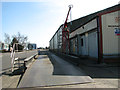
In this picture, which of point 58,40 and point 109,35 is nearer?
point 109,35

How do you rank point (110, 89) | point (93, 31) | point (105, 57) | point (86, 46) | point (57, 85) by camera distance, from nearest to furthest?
1. point (110, 89)
2. point (57, 85)
3. point (105, 57)
4. point (93, 31)
5. point (86, 46)

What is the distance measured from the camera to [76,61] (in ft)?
29.1

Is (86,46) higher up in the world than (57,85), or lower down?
higher up

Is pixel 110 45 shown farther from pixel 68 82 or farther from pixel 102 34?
pixel 68 82

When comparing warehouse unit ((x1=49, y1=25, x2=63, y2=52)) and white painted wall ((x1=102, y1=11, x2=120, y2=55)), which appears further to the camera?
warehouse unit ((x1=49, y1=25, x2=63, y2=52))

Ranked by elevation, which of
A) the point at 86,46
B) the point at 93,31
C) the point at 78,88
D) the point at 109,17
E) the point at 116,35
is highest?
the point at 109,17

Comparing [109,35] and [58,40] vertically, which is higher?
[58,40]

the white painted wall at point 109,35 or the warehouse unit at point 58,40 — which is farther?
the warehouse unit at point 58,40

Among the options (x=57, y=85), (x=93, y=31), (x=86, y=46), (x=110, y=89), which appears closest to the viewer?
(x=110, y=89)

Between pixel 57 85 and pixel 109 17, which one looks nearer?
pixel 57 85

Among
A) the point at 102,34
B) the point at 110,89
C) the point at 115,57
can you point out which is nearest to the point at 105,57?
the point at 115,57

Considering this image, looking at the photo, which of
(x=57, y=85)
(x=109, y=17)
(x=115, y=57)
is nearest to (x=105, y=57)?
(x=115, y=57)

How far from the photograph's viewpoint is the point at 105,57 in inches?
372

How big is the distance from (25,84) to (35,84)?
460 mm
